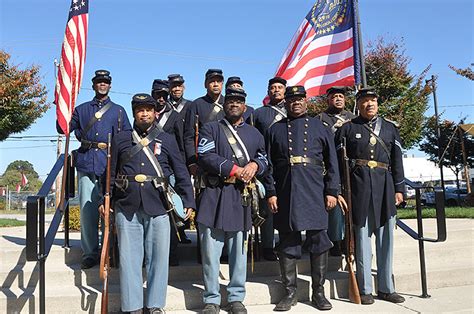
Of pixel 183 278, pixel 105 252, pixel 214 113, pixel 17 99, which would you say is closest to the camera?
pixel 105 252

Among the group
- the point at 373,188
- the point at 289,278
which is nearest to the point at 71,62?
the point at 289,278

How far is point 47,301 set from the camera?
14.4 ft

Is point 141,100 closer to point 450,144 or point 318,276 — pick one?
point 318,276

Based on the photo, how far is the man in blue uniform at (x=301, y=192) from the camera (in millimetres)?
4660

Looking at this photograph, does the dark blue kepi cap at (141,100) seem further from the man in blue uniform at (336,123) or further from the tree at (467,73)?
the tree at (467,73)

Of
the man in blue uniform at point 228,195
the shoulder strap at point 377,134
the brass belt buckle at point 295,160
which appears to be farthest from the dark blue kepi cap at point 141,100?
the shoulder strap at point 377,134

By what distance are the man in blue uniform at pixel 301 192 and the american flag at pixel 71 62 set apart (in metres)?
2.39

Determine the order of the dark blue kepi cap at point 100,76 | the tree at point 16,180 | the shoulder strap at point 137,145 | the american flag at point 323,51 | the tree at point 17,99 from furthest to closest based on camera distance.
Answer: the tree at point 16,180 < the tree at point 17,99 < the american flag at point 323,51 < the dark blue kepi cap at point 100,76 < the shoulder strap at point 137,145

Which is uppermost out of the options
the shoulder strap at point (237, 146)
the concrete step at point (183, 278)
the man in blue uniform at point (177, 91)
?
the man in blue uniform at point (177, 91)

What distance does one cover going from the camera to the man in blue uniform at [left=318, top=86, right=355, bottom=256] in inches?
214

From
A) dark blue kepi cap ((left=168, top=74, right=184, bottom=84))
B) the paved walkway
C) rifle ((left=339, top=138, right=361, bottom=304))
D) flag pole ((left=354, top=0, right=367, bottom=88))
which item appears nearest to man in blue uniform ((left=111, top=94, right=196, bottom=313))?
the paved walkway

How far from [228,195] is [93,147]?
179cm

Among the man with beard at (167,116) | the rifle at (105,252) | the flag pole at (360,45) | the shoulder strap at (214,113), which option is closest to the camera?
the rifle at (105,252)

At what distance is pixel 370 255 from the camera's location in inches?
196
